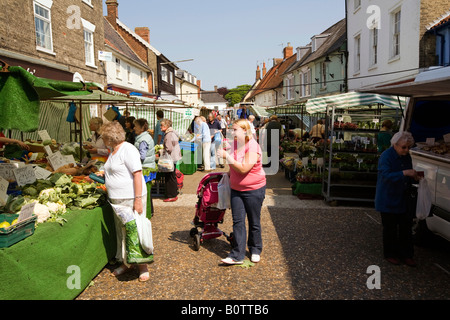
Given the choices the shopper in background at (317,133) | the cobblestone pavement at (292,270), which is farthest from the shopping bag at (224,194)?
the shopper in background at (317,133)

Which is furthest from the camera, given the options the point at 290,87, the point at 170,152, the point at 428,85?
the point at 290,87

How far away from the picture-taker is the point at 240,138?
4.40 m

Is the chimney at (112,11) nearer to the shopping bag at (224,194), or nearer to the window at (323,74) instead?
the window at (323,74)

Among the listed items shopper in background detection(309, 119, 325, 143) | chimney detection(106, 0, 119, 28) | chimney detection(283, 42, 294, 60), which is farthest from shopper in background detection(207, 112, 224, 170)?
chimney detection(283, 42, 294, 60)

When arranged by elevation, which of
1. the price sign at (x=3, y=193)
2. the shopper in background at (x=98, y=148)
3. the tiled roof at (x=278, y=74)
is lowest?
the price sign at (x=3, y=193)

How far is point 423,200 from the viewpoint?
4441 mm

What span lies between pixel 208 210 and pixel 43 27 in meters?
13.4

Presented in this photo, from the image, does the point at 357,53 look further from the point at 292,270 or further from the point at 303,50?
the point at 292,270

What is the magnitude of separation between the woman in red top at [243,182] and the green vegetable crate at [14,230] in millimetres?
2166

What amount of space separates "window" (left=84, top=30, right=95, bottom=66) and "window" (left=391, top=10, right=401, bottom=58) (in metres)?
14.8

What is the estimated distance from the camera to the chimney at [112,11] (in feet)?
94.2

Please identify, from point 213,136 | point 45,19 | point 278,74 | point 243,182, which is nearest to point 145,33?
point 278,74

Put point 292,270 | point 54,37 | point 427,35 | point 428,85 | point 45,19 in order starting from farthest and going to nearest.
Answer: point 54,37
point 45,19
point 427,35
point 428,85
point 292,270
